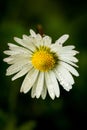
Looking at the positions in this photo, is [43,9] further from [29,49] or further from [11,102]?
[29,49]

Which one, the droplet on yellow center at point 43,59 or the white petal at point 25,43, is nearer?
the white petal at point 25,43

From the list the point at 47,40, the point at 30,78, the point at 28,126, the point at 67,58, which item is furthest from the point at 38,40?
the point at 28,126

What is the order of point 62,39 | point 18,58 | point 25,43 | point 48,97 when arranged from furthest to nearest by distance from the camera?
1. point 48,97
2. point 18,58
3. point 25,43
4. point 62,39

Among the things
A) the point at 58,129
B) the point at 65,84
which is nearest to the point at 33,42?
the point at 65,84

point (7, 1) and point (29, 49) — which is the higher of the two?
point (7, 1)

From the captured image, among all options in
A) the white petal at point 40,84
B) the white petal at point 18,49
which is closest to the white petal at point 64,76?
the white petal at point 40,84

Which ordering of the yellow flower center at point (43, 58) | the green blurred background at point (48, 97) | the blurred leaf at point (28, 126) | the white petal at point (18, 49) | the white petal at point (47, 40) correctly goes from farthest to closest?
1. the green blurred background at point (48, 97)
2. the blurred leaf at point (28, 126)
3. the yellow flower center at point (43, 58)
4. the white petal at point (18, 49)
5. the white petal at point (47, 40)

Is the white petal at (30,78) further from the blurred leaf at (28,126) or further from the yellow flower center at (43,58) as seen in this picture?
the blurred leaf at (28,126)

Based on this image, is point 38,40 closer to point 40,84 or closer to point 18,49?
point 18,49
